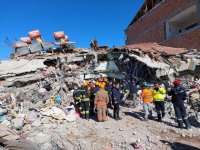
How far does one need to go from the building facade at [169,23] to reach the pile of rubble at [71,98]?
4552 mm

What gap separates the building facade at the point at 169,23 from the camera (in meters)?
20.7

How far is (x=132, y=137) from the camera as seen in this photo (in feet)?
27.7

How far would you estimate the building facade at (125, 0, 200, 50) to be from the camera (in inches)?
814

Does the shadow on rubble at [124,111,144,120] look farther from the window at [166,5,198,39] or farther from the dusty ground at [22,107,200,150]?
the window at [166,5,198,39]

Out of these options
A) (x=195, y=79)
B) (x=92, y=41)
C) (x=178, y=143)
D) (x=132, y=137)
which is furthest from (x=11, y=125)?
(x=92, y=41)

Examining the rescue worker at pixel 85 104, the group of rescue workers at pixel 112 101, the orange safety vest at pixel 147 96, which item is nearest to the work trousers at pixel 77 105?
A: the group of rescue workers at pixel 112 101

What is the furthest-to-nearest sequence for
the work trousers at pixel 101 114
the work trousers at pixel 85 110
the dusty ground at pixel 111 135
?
the work trousers at pixel 85 110, the work trousers at pixel 101 114, the dusty ground at pixel 111 135

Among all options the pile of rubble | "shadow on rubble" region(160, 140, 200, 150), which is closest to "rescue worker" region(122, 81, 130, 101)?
the pile of rubble

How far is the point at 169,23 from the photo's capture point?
24.7 meters

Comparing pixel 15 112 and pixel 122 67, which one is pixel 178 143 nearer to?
pixel 15 112

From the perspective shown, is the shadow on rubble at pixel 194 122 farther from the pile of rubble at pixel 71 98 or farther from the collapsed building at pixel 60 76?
the collapsed building at pixel 60 76

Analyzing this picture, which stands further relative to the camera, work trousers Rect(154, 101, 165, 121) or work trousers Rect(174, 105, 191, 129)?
work trousers Rect(154, 101, 165, 121)

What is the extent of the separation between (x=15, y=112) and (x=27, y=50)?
1033 centimetres

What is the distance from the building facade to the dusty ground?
1222 centimetres
